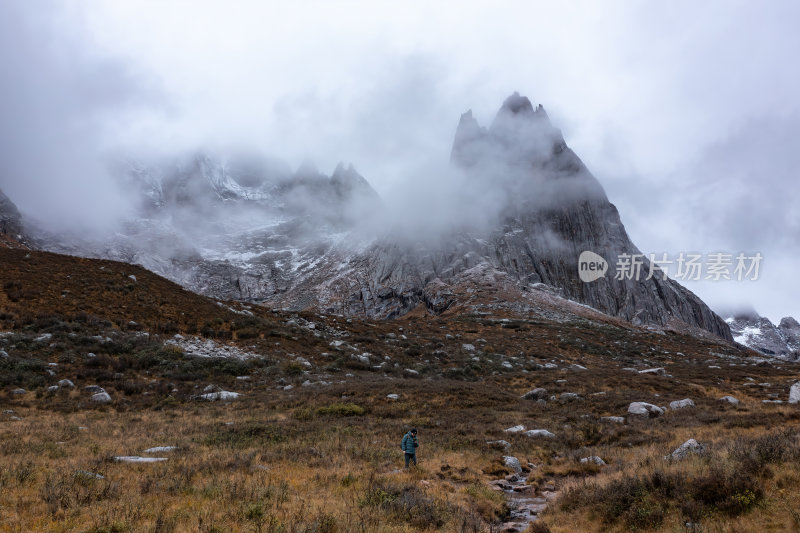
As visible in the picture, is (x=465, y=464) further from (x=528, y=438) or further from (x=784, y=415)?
(x=784, y=415)

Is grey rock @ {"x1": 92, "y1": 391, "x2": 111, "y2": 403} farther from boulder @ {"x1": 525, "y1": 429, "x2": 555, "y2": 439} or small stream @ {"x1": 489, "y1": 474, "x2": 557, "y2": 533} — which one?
boulder @ {"x1": 525, "y1": 429, "x2": 555, "y2": 439}

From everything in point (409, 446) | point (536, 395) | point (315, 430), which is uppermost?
point (536, 395)

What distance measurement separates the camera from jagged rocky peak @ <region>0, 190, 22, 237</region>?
95.1 m

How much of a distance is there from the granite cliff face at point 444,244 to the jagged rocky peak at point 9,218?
29.0 ft

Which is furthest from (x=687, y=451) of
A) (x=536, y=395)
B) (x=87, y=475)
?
(x=87, y=475)

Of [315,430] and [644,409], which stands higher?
[644,409]

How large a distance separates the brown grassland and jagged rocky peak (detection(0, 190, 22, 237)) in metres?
83.9

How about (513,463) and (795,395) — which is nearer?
(513,463)

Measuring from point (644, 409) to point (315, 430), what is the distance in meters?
16.4

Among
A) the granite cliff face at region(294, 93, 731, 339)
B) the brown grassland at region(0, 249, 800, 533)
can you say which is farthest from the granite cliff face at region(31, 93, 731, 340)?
the brown grassland at region(0, 249, 800, 533)

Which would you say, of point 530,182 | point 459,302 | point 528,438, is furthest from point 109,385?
point 530,182

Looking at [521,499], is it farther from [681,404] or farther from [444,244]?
[444,244]

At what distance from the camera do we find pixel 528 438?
16.4 meters

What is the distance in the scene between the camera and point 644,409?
20484 mm
